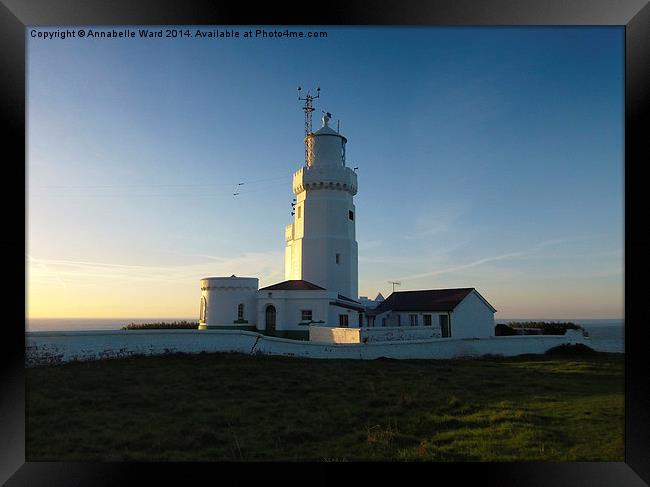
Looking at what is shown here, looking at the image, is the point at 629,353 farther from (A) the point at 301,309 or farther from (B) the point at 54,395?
(A) the point at 301,309

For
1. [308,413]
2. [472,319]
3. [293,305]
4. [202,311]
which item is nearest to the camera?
[308,413]

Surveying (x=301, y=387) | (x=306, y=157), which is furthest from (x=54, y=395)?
(x=306, y=157)

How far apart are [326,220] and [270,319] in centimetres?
591

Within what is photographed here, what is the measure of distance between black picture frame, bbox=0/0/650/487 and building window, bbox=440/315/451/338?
1533 cm

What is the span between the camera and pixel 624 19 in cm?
536

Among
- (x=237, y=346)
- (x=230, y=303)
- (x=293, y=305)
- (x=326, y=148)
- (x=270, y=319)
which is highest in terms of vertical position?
(x=326, y=148)

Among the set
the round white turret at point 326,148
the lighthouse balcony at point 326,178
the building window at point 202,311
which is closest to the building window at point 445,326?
the lighthouse balcony at point 326,178

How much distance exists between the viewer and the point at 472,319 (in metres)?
21.3

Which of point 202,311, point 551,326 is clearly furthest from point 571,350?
point 202,311

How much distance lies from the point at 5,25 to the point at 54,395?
7.53 m

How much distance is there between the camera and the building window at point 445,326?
808 inches

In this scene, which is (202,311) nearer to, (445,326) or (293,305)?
(293,305)

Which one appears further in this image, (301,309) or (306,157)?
(306,157)

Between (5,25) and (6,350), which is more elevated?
(5,25)
